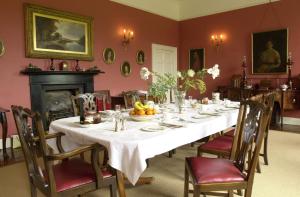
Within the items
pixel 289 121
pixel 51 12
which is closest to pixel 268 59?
pixel 289 121

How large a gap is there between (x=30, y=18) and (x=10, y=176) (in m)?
2.81

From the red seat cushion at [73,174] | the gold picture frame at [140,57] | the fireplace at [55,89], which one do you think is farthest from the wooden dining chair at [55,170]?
the gold picture frame at [140,57]

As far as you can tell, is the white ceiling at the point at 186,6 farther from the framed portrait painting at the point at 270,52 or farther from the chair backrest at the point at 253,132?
the chair backrest at the point at 253,132

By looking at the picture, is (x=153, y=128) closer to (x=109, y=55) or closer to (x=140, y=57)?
(x=109, y=55)

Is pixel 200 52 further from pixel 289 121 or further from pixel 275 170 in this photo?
pixel 275 170

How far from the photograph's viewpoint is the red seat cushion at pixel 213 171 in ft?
5.87

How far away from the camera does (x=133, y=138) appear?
1.82 m

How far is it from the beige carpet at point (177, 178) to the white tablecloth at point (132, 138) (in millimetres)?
717

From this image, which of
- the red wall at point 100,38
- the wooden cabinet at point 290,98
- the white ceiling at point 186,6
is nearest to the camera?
the red wall at point 100,38

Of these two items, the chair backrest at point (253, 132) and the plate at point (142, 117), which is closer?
the chair backrest at point (253, 132)

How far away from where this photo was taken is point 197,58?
7.49m

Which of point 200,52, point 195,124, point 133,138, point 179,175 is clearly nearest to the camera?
point 133,138

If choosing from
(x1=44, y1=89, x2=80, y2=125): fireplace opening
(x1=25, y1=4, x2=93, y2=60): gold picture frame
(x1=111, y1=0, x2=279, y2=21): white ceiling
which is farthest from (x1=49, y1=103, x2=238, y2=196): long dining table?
(x1=111, y1=0, x2=279, y2=21): white ceiling

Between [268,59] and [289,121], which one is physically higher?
[268,59]
